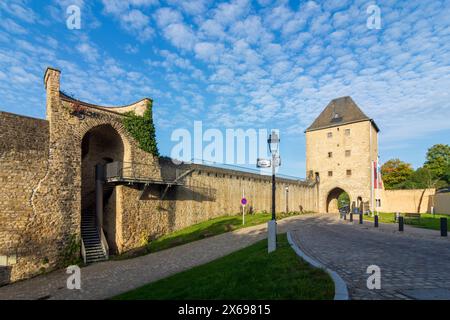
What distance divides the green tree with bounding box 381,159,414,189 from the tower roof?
60.4 ft

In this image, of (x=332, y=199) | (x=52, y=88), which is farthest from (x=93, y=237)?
(x=332, y=199)

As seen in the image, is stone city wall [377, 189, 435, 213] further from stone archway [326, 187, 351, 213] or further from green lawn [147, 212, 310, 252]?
green lawn [147, 212, 310, 252]

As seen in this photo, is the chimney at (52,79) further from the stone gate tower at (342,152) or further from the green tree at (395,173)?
the green tree at (395,173)

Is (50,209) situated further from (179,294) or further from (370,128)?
(370,128)

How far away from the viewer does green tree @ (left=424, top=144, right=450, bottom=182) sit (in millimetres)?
52294

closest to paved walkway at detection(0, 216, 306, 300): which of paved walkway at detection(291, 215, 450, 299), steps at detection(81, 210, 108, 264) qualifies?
steps at detection(81, 210, 108, 264)

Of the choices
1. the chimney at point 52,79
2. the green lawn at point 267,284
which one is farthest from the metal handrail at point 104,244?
the green lawn at point 267,284

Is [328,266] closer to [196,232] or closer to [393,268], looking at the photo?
[393,268]

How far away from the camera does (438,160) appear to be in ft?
178

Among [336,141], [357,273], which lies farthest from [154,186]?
[336,141]

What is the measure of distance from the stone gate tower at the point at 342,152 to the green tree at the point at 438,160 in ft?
60.3

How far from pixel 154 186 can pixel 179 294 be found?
13.7 meters

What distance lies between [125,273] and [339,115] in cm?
3962

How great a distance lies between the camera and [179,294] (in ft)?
23.5
